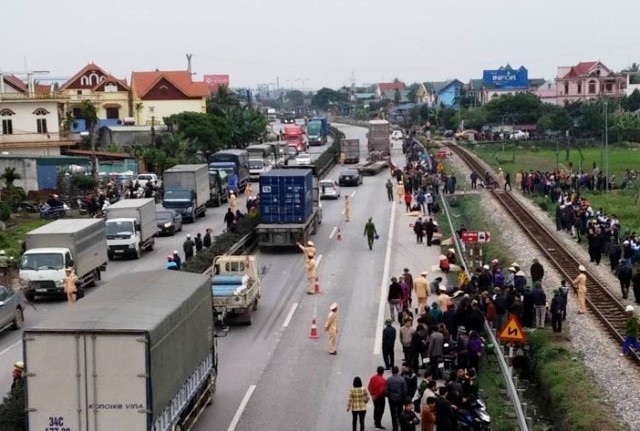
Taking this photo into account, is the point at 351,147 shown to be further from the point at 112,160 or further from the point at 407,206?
the point at 407,206

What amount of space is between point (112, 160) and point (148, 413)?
53308mm

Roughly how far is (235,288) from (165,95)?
80940 mm

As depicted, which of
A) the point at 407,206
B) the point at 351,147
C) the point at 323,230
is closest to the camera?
the point at 323,230

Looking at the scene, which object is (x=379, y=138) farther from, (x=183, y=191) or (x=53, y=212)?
(x=53, y=212)

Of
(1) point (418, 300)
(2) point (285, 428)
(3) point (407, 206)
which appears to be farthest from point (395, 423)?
(3) point (407, 206)

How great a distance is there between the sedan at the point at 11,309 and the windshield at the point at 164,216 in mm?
17029

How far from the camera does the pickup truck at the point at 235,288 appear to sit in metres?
25.0

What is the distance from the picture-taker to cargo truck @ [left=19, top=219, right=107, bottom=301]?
1157 inches

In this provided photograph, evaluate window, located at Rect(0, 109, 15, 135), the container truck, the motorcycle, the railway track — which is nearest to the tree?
the motorcycle

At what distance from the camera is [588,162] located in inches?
3103

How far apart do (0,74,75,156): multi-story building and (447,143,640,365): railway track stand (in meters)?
32.0

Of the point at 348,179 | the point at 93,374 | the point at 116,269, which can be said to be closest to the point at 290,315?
the point at 116,269

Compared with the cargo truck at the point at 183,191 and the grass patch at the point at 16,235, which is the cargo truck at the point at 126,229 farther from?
the cargo truck at the point at 183,191

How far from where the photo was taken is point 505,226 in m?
44.3
